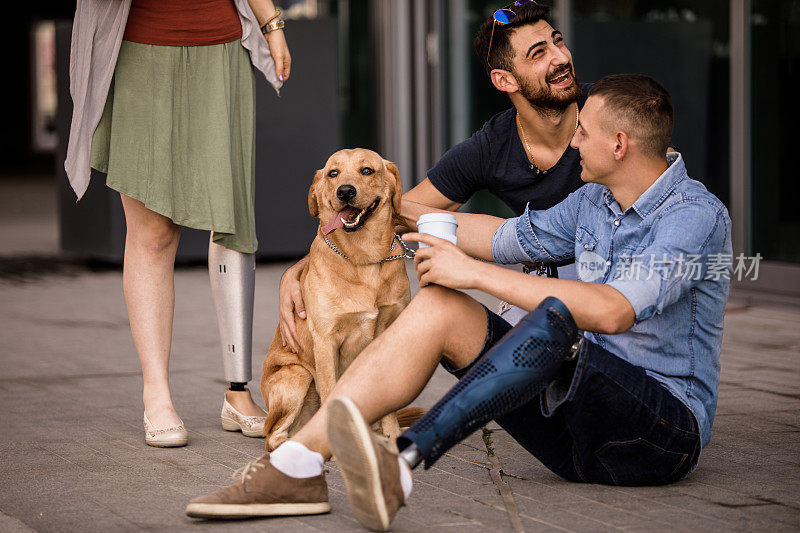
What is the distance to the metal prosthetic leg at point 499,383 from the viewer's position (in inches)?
102

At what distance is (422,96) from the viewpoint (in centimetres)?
1000

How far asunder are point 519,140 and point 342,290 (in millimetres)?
871

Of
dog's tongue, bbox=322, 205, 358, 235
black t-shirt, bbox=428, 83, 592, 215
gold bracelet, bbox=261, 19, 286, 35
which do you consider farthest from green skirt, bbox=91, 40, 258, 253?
black t-shirt, bbox=428, 83, 592, 215

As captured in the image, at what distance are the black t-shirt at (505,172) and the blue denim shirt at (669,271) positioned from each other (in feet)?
2.48

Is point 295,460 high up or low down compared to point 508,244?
down

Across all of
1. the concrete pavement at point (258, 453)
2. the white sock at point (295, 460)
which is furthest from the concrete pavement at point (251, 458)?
the white sock at point (295, 460)

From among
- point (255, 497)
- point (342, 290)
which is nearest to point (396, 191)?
point (342, 290)

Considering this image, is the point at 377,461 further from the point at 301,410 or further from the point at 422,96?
the point at 422,96

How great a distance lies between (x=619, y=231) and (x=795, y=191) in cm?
419

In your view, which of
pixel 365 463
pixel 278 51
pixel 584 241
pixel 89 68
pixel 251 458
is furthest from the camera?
pixel 278 51

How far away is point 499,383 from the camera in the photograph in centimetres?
261

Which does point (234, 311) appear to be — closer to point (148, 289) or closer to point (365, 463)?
point (148, 289)

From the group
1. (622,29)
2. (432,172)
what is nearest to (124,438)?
(432,172)

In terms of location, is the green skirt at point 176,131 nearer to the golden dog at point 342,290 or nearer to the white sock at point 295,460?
the golden dog at point 342,290
